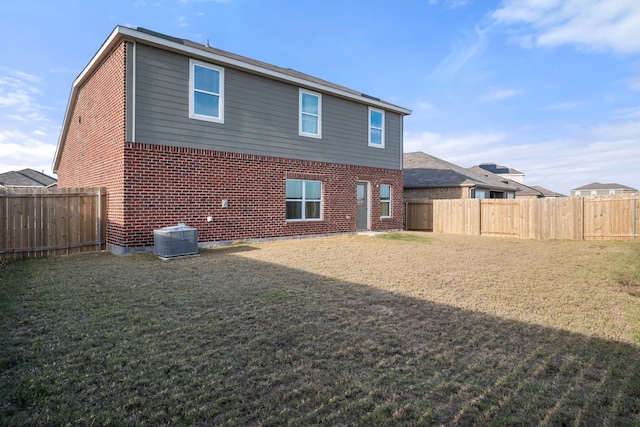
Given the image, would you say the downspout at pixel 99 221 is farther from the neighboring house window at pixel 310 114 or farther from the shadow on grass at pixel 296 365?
the neighboring house window at pixel 310 114

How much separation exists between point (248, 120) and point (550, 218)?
43.0 ft

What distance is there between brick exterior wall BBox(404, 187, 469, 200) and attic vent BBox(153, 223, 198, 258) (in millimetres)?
16877

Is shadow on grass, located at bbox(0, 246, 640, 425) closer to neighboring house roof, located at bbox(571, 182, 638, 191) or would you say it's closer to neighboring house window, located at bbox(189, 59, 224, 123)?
neighboring house window, located at bbox(189, 59, 224, 123)

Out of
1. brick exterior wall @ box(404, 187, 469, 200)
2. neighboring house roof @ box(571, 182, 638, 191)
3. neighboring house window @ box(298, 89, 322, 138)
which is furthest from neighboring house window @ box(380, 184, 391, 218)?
neighboring house roof @ box(571, 182, 638, 191)

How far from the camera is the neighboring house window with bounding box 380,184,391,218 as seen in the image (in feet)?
53.2

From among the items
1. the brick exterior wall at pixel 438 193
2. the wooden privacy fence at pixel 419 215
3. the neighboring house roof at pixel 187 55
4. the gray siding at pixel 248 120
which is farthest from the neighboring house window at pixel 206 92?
the brick exterior wall at pixel 438 193

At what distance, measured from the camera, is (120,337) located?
11.9ft

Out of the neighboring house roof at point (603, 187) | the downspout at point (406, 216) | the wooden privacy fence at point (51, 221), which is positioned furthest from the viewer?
the neighboring house roof at point (603, 187)

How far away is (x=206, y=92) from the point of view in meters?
10.5

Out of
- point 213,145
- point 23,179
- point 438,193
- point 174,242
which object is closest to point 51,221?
point 174,242

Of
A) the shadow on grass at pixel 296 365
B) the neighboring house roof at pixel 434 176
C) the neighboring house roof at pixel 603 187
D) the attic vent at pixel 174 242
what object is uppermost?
the neighboring house roof at pixel 603 187

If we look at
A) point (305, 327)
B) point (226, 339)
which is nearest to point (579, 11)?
point (305, 327)

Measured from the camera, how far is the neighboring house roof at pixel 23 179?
29406 mm

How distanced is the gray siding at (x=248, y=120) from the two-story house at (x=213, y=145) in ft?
0.10
